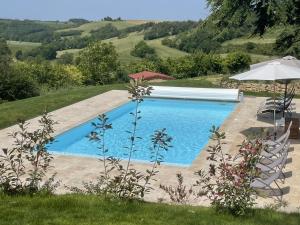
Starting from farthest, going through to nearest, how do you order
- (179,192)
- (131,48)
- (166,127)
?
1. (131,48)
2. (166,127)
3. (179,192)

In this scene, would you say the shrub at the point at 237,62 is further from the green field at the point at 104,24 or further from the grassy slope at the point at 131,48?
the green field at the point at 104,24

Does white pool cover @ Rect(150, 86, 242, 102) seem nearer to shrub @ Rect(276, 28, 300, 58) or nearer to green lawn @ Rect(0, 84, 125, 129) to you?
green lawn @ Rect(0, 84, 125, 129)

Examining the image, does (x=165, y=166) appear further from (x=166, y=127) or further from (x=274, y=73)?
(x=166, y=127)

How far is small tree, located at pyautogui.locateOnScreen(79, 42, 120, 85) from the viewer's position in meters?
33.1

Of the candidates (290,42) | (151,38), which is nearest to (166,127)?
(290,42)

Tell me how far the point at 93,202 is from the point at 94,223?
2.77ft

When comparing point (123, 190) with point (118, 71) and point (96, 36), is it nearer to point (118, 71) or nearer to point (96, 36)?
point (118, 71)

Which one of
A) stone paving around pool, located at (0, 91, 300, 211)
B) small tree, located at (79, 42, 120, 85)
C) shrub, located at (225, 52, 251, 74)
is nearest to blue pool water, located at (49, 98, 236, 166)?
stone paving around pool, located at (0, 91, 300, 211)

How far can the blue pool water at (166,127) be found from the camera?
13602mm

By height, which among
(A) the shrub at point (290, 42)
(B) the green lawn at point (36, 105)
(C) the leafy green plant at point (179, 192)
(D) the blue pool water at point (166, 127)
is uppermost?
(A) the shrub at point (290, 42)

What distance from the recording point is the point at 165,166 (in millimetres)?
10766

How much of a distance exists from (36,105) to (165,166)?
877 centimetres

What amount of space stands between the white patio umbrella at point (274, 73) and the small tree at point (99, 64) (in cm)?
2089

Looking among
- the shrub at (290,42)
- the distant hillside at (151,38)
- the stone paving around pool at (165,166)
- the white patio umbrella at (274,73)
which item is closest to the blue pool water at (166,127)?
the stone paving around pool at (165,166)
